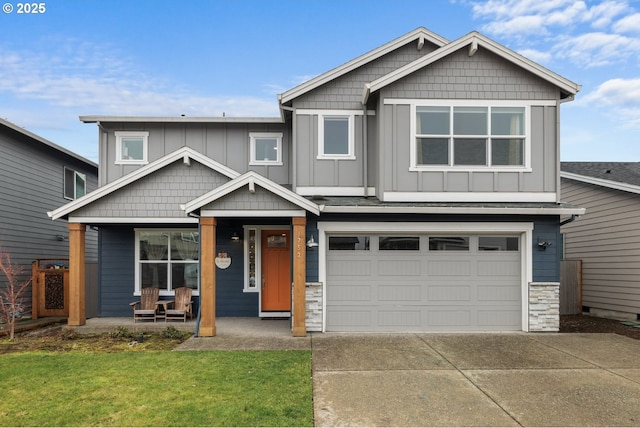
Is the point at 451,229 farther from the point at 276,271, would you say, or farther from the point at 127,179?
the point at 127,179

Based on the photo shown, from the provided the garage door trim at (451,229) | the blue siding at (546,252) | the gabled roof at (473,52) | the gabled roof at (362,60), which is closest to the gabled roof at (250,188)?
the garage door trim at (451,229)

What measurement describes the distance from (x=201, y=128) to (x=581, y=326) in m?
11.0

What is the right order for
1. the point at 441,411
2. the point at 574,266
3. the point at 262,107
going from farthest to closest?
the point at 262,107 < the point at 574,266 < the point at 441,411

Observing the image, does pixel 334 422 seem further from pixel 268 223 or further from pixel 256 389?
pixel 268 223

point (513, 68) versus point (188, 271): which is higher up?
point (513, 68)

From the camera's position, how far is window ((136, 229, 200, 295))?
11.4m

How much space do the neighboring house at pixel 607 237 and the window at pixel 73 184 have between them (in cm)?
1612

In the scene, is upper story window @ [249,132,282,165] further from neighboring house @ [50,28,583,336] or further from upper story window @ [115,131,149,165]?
upper story window @ [115,131,149,165]

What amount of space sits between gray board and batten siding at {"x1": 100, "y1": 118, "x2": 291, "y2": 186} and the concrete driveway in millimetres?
5329

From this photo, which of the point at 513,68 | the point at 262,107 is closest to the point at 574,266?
the point at 513,68

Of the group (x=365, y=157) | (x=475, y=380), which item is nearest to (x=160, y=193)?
(x=365, y=157)

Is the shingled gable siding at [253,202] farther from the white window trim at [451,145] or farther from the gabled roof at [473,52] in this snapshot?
the gabled roof at [473,52]

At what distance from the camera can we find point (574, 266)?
1277 cm

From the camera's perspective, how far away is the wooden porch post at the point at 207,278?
28.6 ft
